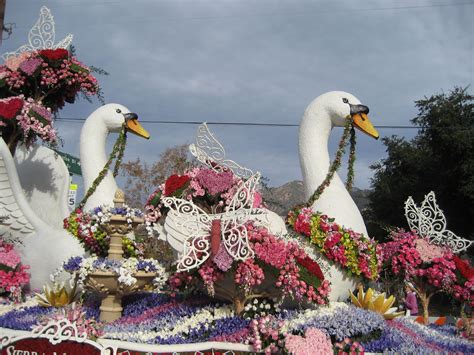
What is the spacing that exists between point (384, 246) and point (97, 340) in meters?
4.21

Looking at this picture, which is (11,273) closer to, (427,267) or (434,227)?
(427,267)

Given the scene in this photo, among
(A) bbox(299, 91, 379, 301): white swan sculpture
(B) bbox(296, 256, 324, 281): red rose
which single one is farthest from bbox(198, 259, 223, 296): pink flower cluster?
(A) bbox(299, 91, 379, 301): white swan sculpture

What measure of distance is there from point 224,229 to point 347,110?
2602mm

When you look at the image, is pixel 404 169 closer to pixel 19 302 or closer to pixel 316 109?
pixel 316 109

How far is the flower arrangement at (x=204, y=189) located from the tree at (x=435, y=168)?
11438 millimetres

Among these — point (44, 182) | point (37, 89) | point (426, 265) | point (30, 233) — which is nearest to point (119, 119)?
point (37, 89)

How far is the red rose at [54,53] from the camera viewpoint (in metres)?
8.44

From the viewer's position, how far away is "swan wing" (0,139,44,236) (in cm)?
740

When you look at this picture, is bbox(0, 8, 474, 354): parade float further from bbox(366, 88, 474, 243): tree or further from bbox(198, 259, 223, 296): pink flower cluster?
bbox(366, 88, 474, 243): tree

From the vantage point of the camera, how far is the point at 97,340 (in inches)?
190

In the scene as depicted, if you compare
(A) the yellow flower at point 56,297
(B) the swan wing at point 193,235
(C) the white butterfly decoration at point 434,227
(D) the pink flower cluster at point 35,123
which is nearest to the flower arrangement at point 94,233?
(A) the yellow flower at point 56,297

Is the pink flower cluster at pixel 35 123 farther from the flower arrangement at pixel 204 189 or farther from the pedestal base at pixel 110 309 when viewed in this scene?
the pedestal base at pixel 110 309

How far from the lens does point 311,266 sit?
528 centimetres

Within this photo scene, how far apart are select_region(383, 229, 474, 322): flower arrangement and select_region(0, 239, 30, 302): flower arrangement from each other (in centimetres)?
526
